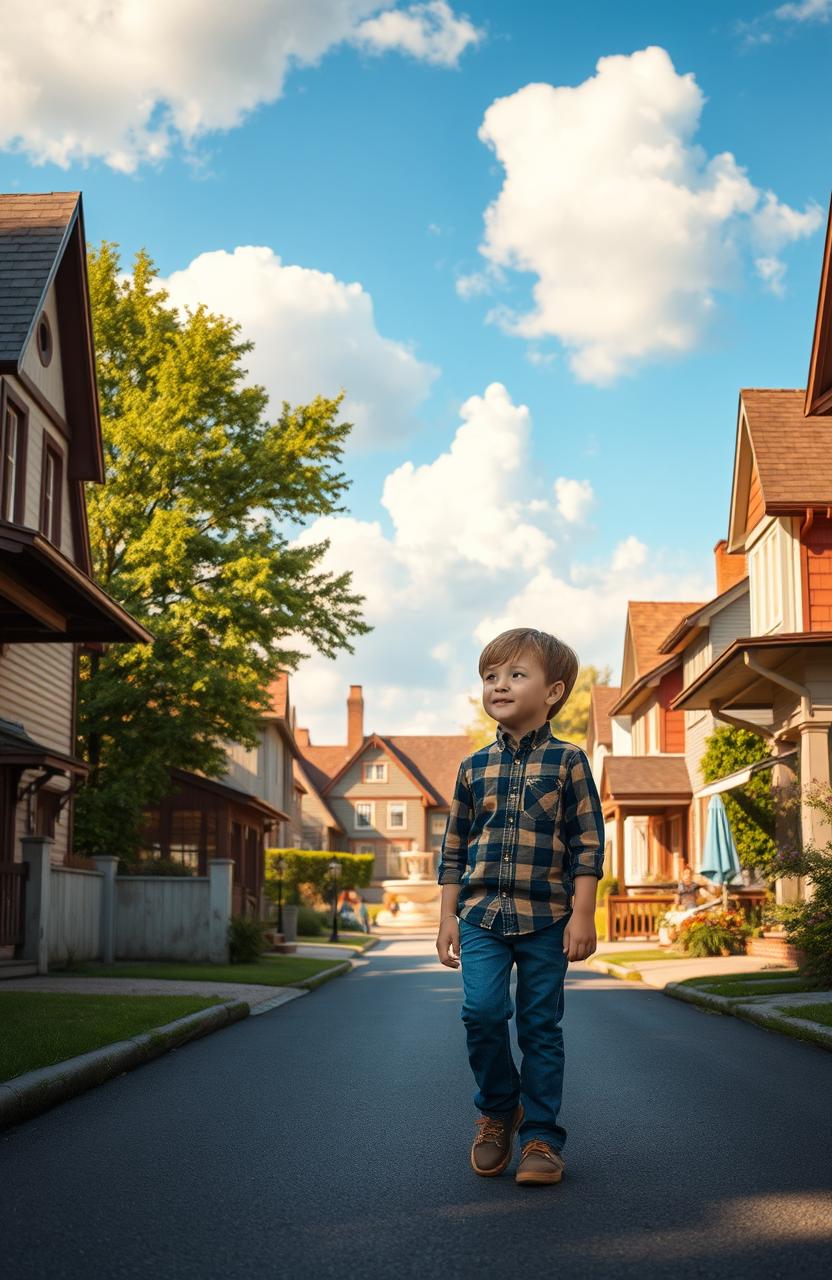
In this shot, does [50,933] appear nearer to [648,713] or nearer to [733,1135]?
[733,1135]

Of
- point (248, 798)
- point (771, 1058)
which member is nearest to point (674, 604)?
point (248, 798)

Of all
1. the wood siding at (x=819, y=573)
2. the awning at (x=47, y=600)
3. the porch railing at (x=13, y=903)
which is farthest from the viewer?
the wood siding at (x=819, y=573)

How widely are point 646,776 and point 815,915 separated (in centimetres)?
2006

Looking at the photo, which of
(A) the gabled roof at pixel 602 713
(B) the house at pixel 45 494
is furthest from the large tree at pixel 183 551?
(A) the gabled roof at pixel 602 713

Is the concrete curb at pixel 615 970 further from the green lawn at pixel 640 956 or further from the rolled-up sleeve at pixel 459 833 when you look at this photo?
the rolled-up sleeve at pixel 459 833

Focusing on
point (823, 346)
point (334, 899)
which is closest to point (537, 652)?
point (823, 346)

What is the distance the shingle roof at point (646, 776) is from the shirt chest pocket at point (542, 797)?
28.5 m

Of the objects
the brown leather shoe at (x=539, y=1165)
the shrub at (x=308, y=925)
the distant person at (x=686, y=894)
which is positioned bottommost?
the shrub at (x=308, y=925)

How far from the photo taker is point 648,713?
39.7 meters

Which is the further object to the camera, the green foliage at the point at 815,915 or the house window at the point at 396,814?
the house window at the point at 396,814

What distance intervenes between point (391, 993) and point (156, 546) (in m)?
10.6

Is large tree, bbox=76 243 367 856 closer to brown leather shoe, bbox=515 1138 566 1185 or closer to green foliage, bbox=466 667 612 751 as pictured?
brown leather shoe, bbox=515 1138 566 1185

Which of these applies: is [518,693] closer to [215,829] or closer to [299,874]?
[215,829]

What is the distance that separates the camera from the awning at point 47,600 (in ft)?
39.3
